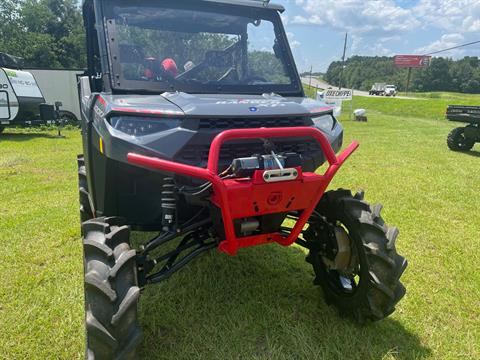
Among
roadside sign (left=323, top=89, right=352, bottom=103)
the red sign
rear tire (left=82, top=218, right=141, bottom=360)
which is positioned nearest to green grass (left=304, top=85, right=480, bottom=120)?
roadside sign (left=323, top=89, right=352, bottom=103)

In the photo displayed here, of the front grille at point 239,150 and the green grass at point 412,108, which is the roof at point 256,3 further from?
the green grass at point 412,108

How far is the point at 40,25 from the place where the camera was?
4644 centimetres

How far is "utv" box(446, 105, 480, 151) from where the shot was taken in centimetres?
1046

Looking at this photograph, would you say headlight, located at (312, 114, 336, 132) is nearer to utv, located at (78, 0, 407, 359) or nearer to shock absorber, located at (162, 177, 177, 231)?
utv, located at (78, 0, 407, 359)

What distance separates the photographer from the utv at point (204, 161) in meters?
2.17

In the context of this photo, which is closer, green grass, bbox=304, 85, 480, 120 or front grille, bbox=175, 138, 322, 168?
front grille, bbox=175, 138, 322, 168

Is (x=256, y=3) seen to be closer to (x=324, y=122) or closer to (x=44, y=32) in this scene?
(x=324, y=122)

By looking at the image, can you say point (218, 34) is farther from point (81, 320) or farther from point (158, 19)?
point (81, 320)

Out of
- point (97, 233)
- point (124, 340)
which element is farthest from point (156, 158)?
point (124, 340)

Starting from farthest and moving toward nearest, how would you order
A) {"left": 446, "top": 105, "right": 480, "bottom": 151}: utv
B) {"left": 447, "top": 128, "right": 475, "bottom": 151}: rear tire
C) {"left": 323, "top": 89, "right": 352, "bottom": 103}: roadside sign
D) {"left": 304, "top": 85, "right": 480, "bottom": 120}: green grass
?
1. {"left": 304, "top": 85, "right": 480, "bottom": 120}: green grass
2. {"left": 323, "top": 89, "right": 352, "bottom": 103}: roadside sign
3. {"left": 447, "top": 128, "right": 475, "bottom": 151}: rear tire
4. {"left": 446, "top": 105, "right": 480, "bottom": 151}: utv

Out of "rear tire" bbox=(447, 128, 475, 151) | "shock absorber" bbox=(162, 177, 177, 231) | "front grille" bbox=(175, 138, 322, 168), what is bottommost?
"rear tire" bbox=(447, 128, 475, 151)

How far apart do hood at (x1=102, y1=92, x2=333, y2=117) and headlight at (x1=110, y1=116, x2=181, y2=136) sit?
51mm

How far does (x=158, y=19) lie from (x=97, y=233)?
1.75 m

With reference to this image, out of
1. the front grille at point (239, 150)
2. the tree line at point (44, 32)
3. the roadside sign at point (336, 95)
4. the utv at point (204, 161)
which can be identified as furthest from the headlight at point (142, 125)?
the tree line at point (44, 32)
